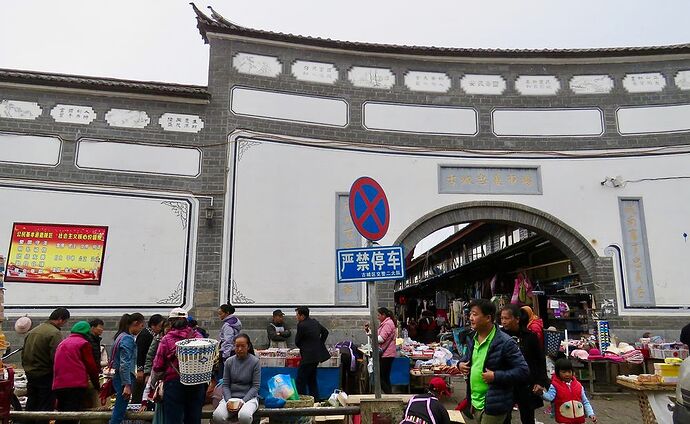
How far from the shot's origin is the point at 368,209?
4.25m

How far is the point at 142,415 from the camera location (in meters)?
4.50

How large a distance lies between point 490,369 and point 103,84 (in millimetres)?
8459

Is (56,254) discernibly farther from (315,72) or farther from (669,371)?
(669,371)

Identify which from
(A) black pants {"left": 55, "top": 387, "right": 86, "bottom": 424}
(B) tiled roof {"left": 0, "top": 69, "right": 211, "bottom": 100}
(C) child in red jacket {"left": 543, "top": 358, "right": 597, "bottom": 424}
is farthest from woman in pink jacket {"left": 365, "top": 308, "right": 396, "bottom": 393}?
(B) tiled roof {"left": 0, "top": 69, "right": 211, "bottom": 100}

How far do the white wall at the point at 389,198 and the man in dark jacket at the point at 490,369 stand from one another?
231 inches

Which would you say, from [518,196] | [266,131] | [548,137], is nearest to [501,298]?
[518,196]

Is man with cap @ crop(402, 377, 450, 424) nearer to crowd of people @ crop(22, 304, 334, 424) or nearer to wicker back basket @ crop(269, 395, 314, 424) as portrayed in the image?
crowd of people @ crop(22, 304, 334, 424)

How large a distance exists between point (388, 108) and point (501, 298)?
587cm

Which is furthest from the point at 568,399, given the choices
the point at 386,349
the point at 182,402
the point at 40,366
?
the point at 40,366

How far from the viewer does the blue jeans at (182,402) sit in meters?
4.22

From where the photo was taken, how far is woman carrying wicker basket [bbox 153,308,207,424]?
13.9 feet

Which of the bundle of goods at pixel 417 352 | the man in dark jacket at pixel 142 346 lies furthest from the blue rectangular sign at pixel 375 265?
the bundle of goods at pixel 417 352

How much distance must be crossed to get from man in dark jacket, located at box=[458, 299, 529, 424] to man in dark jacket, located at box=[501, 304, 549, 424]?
0.89 m

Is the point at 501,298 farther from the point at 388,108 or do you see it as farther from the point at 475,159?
the point at 388,108
